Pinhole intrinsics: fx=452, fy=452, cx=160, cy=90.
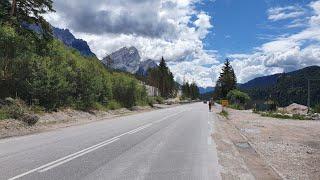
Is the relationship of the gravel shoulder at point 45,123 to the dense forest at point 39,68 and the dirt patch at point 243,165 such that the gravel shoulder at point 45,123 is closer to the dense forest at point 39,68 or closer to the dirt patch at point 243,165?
the dense forest at point 39,68

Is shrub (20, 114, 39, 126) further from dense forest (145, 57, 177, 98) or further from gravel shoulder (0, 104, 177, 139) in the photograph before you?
dense forest (145, 57, 177, 98)

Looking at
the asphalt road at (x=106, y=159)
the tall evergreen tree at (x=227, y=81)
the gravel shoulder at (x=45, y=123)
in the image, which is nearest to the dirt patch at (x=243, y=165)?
the asphalt road at (x=106, y=159)

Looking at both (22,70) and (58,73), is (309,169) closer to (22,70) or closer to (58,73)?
(22,70)

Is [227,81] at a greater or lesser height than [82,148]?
greater

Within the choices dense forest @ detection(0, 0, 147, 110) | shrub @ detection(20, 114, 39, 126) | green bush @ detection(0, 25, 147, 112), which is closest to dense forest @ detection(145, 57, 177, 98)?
dense forest @ detection(0, 0, 147, 110)

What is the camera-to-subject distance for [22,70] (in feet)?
98.5

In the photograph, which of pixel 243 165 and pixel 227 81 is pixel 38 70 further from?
pixel 227 81

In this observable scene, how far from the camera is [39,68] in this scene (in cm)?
3055

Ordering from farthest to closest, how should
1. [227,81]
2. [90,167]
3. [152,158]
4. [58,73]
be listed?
Answer: [227,81] < [58,73] < [152,158] < [90,167]

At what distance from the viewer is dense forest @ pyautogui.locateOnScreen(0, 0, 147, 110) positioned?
29430 mm

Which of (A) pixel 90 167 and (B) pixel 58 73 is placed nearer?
(A) pixel 90 167

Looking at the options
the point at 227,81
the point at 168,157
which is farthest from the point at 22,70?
the point at 227,81

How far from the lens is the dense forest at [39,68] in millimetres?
29430

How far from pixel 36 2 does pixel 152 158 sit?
2612 cm
